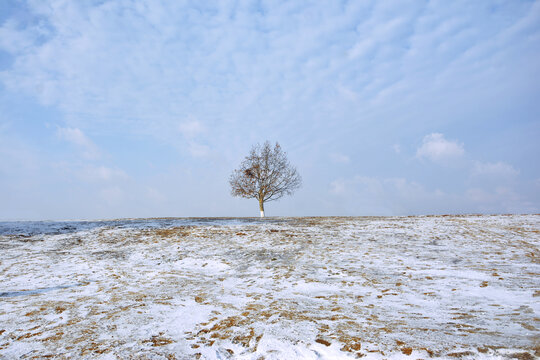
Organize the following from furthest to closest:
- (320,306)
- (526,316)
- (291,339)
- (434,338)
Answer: (320,306), (526,316), (291,339), (434,338)

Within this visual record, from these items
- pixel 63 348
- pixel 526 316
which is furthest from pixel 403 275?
pixel 63 348

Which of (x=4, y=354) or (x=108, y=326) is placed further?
(x=108, y=326)

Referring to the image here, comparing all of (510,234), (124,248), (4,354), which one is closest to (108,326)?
(4,354)

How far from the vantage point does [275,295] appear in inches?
299

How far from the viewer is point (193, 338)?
5.06m

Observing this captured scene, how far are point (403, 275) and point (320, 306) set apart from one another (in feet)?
13.3

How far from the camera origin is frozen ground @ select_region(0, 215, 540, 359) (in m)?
4.60

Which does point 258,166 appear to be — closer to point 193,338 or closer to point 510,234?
point 510,234

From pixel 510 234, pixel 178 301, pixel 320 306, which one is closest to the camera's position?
pixel 320 306

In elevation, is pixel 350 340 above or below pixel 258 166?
below

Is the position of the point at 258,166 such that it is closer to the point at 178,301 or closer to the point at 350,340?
the point at 178,301

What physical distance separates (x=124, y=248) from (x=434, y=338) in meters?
14.0

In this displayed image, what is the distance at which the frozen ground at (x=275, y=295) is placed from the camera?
15.1ft

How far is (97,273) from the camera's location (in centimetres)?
1045
